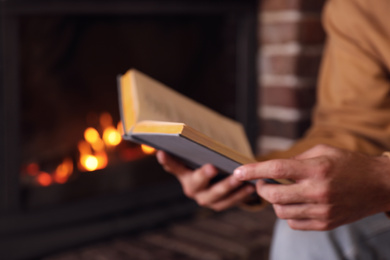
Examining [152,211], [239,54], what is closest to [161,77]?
[239,54]

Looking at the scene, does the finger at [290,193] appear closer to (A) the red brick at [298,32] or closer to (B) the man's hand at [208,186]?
(B) the man's hand at [208,186]

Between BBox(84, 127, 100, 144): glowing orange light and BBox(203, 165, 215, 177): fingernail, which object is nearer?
BBox(203, 165, 215, 177): fingernail

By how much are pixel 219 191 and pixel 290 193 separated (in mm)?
183

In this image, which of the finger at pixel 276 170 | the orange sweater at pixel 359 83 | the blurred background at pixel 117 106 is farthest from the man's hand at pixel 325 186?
the blurred background at pixel 117 106

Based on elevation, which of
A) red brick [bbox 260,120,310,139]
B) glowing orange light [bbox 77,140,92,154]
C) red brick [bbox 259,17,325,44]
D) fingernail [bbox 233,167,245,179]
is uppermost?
red brick [bbox 259,17,325,44]

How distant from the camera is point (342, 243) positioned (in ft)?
2.85

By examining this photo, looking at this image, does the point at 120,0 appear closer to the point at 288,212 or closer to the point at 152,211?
the point at 152,211

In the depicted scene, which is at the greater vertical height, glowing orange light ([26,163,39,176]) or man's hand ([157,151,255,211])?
glowing orange light ([26,163,39,176])

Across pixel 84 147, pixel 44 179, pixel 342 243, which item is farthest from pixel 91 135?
pixel 342 243

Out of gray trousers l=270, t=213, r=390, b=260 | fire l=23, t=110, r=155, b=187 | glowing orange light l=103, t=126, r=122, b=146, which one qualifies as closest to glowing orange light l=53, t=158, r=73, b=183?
fire l=23, t=110, r=155, b=187

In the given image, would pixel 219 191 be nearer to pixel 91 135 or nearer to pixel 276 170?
pixel 276 170

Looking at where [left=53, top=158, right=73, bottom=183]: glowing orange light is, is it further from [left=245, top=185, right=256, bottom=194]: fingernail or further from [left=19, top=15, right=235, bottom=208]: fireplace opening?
[left=245, top=185, right=256, bottom=194]: fingernail

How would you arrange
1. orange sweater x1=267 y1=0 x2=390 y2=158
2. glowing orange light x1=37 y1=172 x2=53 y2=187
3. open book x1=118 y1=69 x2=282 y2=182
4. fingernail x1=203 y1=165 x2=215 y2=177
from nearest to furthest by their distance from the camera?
open book x1=118 y1=69 x2=282 y2=182 → fingernail x1=203 y1=165 x2=215 y2=177 → orange sweater x1=267 y1=0 x2=390 y2=158 → glowing orange light x1=37 y1=172 x2=53 y2=187

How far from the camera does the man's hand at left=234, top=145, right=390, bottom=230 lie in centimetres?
69
